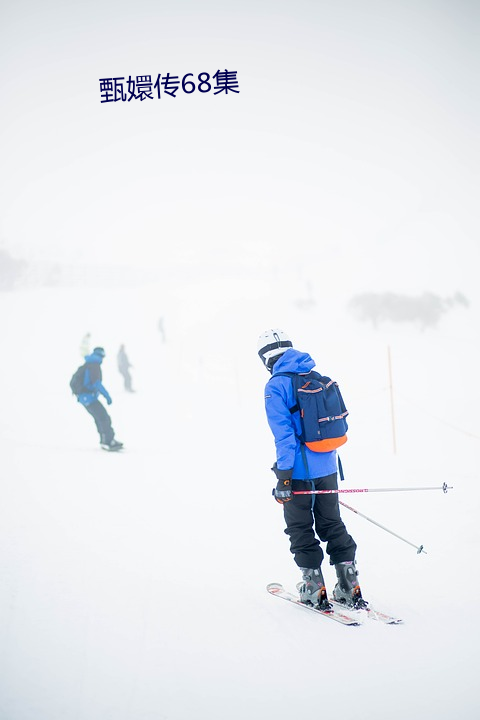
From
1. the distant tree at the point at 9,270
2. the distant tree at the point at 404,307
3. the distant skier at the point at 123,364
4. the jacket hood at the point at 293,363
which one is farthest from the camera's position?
the distant tree at the point at 9,270

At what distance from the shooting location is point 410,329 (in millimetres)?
32938

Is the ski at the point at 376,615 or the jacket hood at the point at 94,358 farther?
the jacket hood at the point at 94,358

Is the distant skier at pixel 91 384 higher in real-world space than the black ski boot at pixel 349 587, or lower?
higher

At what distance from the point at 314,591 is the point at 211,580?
97cm

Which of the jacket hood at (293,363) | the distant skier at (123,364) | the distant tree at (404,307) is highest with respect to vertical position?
the distant tree at (404,307)

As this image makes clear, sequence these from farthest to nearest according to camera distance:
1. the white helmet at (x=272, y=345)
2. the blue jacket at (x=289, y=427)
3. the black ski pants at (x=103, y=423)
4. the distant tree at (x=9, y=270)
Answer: the distant tree at (x=9, y=270), the black ski pants at (x=103, y=423), the white helmet at (x=272, y=345), the blue jacket at (x=289, y=427)

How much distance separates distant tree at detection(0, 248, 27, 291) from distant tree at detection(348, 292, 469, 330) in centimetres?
3139

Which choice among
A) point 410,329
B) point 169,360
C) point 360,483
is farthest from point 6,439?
point 410,329

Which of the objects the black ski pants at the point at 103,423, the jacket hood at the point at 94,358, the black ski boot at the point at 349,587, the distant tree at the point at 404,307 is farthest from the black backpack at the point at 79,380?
the distant tree at the point at 404,307

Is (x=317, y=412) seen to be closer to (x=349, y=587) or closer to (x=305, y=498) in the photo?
(x=305, y=498)

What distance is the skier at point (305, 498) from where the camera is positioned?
9.32ft

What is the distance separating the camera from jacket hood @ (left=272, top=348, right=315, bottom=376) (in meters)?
2.94

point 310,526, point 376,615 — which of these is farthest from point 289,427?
point 376,615

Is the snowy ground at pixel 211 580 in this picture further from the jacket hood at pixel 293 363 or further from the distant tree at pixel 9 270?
the distant tree at pixel 9 270
